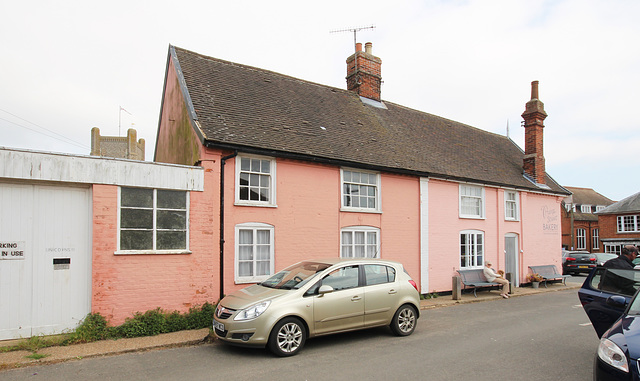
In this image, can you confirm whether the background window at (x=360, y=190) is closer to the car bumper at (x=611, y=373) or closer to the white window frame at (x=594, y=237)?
the car bumper at (x=611, y=373)

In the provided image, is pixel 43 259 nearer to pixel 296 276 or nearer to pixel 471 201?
pixel 296 276

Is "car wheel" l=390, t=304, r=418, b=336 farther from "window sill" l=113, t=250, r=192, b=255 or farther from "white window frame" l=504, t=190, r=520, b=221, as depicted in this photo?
"white window frame" l=504, t=190, r=520, b=221

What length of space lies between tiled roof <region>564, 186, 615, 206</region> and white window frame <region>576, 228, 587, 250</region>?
→ 4740 mm

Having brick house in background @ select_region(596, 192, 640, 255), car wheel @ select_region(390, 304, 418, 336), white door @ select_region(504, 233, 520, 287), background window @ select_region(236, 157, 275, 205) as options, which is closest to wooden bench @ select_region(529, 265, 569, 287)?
white door @ select_region(504, 233, 520, 287)

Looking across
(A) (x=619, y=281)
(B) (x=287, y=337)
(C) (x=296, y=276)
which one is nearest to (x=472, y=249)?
(A) (x=619, y=281)

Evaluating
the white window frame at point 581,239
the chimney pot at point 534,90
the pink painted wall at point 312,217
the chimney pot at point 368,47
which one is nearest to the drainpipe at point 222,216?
the pink painted wall at point 312,217

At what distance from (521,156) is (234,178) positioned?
17246 millimetres

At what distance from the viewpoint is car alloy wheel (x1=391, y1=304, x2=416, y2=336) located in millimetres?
8523

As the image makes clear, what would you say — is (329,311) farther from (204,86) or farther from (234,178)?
(204,86)

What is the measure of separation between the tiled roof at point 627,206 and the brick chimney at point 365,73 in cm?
3676

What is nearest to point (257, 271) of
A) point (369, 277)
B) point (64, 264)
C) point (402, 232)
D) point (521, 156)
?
point (369, 277)

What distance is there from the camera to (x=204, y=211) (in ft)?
32.8

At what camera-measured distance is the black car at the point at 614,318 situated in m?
4.11

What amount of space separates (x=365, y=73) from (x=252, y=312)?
534 inches
